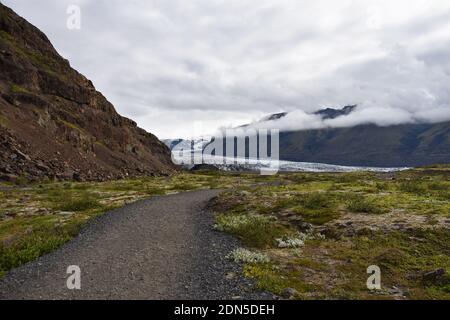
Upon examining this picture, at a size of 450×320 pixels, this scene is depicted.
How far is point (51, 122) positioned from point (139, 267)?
91.8 meters

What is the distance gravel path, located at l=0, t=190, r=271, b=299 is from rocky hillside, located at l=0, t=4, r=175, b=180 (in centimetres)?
5280

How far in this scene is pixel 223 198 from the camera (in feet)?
138

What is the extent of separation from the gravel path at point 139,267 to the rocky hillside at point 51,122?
52802 mm

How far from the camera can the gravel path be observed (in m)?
14.9

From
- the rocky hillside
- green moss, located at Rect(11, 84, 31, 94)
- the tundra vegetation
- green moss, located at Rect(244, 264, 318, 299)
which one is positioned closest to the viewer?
green moss, located at Rect(244, 264, 318, 299)

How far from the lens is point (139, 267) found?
710 inches

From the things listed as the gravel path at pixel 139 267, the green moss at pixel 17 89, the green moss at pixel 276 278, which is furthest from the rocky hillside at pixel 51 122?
the green moss at pixel 276 278

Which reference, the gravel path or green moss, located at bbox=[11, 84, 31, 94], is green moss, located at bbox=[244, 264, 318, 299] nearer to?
the gravel path

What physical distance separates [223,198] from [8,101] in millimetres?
74462

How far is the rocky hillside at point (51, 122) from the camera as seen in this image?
7862 cm

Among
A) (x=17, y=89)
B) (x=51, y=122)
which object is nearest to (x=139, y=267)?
(x=51, y=122)

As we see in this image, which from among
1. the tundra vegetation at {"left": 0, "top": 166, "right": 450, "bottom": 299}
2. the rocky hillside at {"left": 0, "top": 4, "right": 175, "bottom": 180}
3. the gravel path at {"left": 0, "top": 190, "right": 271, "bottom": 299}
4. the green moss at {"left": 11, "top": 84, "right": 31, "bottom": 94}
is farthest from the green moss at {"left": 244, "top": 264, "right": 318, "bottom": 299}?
the green moss at {"left": 11, "top": 84, "right": 31, "bottom": 94}
